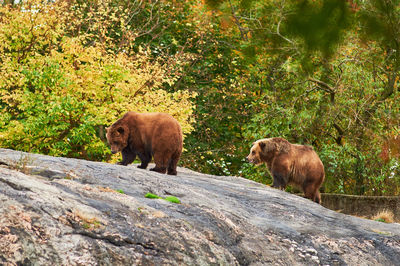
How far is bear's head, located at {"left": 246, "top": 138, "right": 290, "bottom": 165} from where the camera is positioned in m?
12.2

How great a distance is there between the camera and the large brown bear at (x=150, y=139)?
9516 mm

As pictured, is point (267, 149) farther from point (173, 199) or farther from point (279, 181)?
point (173, 199)

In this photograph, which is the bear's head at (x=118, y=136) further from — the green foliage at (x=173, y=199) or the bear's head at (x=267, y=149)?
the bear's head at (x=267, y=149)

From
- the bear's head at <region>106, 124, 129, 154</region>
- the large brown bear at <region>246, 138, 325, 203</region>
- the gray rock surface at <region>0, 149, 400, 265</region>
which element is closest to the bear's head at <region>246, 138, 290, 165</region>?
the large brown bear at <region>246, 138, 325, 203</region>

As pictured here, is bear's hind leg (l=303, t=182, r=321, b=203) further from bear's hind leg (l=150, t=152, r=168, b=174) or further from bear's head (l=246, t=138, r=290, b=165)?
bear's hind leg (l=150, t=152, r=168, b=174)

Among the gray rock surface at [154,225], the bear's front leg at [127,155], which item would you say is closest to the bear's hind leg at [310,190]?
the gray rock surface at [154,225]

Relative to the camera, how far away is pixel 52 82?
15211 mm

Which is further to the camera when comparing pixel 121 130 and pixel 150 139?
pixel 121 130

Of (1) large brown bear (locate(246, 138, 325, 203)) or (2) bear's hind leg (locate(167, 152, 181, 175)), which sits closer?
(2) bear's hind leg (locate(167, 152, 181, 175))

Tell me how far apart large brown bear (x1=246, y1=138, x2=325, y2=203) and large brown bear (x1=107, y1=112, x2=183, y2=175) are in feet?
10.0

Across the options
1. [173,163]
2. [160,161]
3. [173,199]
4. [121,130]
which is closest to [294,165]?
[173,163]

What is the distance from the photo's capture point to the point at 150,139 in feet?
31.7

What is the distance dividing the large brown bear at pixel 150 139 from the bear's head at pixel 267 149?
2930 mm

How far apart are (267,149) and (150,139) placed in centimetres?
355
